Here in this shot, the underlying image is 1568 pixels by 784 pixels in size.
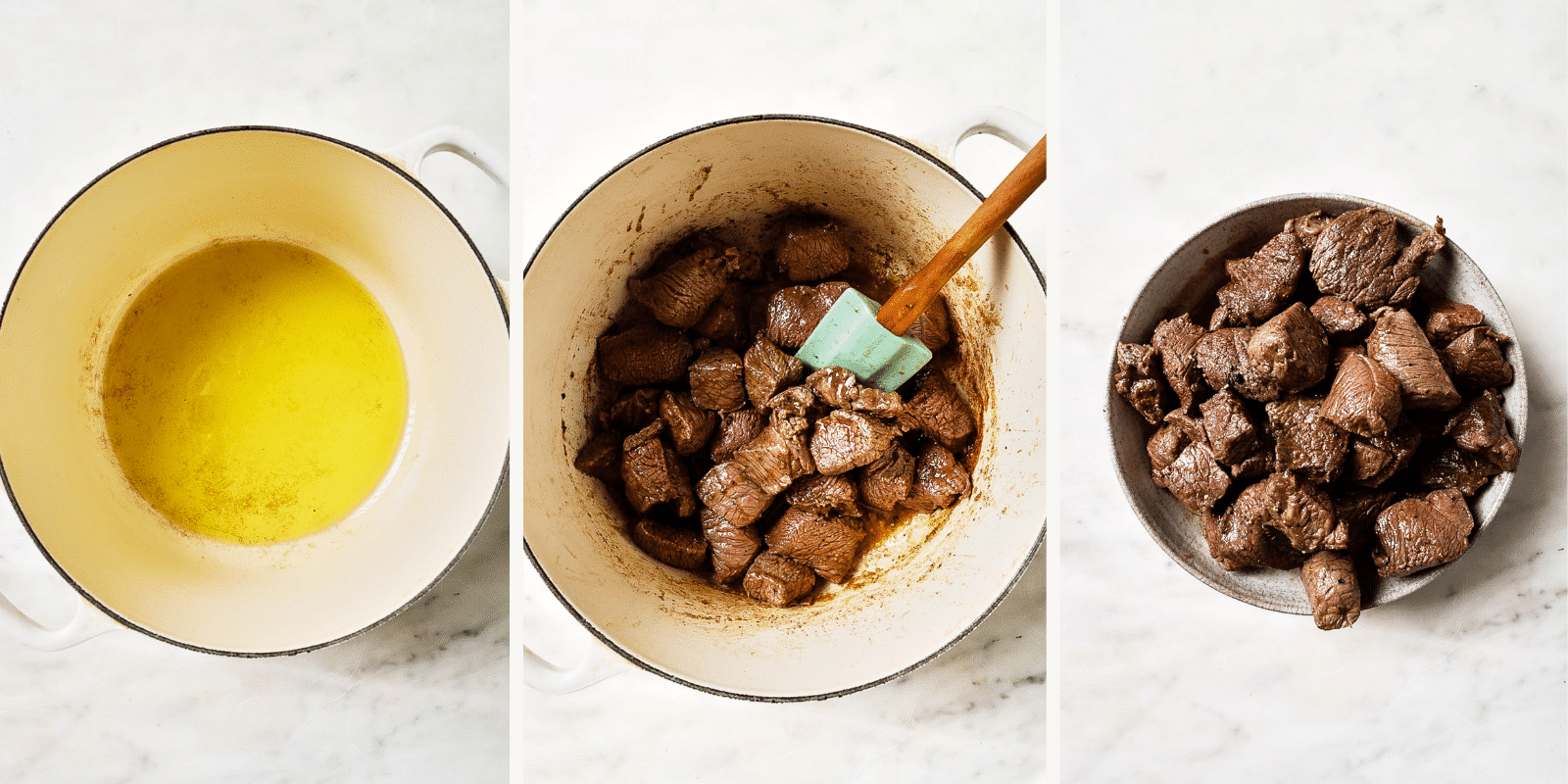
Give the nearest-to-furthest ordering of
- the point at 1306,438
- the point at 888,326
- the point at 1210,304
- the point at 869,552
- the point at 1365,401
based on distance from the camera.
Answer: the point at 1365,401, the point at 1306,438, the point at 1210,304, the point at 888,326, the point at 869,552

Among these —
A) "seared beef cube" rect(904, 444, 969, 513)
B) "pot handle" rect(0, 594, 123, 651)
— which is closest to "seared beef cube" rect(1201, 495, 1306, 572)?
"seared beef cube" rect(904, 444, 969, 513)

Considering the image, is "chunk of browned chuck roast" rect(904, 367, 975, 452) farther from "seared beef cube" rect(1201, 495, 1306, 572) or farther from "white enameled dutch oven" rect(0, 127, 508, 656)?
"white enameled dutch oven" rect(0, 127, 508, 656)

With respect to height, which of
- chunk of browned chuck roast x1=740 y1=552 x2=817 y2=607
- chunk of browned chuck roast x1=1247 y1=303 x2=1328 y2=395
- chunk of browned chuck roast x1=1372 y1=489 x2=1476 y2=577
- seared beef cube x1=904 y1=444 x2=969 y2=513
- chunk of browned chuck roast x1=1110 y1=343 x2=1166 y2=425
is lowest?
chunk of browned chuck roast x1=740 y1=552 x2=817 y2=607

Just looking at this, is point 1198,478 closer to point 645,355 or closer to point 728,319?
point 728,319

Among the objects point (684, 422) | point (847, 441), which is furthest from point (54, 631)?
point (847, 441)

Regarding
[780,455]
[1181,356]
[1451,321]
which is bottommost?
[780,455]

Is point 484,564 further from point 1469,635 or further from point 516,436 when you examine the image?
point 1469,635
